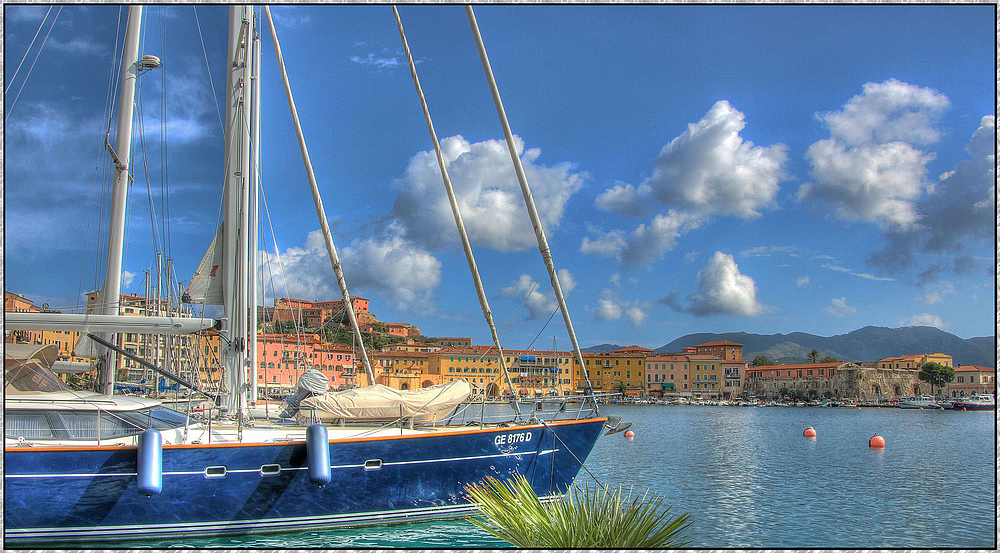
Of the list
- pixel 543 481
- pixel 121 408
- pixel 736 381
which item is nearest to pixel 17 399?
pixel 121 408

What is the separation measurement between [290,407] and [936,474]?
22.3 m

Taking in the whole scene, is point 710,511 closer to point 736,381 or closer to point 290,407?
point 290,407

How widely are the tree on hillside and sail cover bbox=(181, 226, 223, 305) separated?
11837 cm

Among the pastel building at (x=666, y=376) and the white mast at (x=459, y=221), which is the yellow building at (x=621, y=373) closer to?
the pastel building at (x=666, y=376)

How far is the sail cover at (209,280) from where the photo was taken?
1170 cm

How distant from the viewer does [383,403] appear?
475 inches

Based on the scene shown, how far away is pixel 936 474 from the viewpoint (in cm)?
2511

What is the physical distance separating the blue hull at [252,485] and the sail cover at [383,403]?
78 centimetres

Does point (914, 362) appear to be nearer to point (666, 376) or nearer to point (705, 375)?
point (705, 375)

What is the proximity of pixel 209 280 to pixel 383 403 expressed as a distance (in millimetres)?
3261

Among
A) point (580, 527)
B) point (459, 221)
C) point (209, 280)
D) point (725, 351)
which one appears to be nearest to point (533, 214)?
point (459, 221)

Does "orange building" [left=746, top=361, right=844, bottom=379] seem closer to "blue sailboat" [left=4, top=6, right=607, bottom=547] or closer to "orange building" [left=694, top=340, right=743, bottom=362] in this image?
"orange building" [left=694, top=340, right=743, bottom=362]

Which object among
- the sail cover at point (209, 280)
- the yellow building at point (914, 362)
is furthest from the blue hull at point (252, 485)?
the yellow building at point (914, 362)

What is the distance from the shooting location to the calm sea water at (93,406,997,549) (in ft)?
37.2
